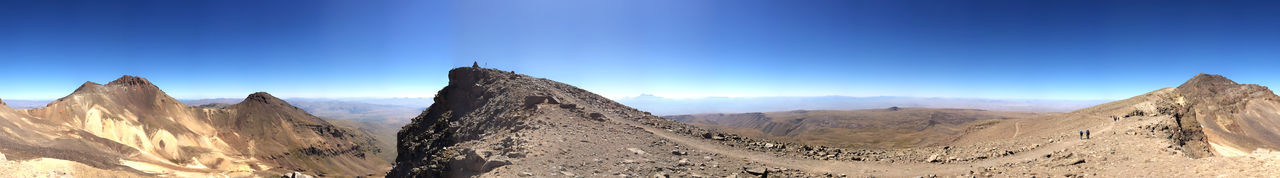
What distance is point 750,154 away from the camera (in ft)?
57.7

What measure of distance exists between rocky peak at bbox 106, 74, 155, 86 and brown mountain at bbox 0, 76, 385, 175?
0.62 ft

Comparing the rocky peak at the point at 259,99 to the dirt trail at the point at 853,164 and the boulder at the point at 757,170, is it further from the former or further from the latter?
the boulder at the point at 757,170

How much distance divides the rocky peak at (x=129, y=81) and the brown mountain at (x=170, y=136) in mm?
189

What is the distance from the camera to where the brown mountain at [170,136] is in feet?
161

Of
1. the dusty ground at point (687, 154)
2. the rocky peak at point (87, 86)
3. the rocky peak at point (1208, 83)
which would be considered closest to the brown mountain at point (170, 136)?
the rocky peak at point (87, 86)

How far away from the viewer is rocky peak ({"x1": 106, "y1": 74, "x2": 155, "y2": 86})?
87.9 metres

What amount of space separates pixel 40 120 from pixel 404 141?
60677mm

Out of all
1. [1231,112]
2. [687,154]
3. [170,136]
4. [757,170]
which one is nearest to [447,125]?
[687,154]

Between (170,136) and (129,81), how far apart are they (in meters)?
28.8

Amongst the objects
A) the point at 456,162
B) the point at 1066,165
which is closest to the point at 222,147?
the point at 456,162

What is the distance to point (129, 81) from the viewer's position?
90625 millimetres

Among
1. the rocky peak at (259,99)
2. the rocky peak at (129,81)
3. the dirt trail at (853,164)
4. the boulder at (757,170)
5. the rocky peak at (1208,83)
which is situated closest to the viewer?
the boulder at (757,170)

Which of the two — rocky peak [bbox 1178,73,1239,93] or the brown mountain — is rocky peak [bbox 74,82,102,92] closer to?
the brown mountain

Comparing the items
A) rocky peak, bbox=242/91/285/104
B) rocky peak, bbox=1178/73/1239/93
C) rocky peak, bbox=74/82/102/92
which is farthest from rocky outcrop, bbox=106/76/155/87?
rocky peak, bbox=1178/73/1239/93
